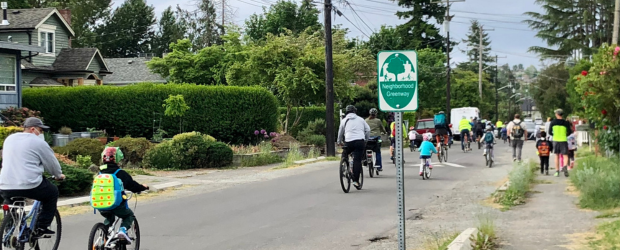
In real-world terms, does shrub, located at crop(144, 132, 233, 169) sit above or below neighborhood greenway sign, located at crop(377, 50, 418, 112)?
below

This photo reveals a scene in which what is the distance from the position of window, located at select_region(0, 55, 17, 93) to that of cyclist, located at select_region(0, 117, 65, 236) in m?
18.5

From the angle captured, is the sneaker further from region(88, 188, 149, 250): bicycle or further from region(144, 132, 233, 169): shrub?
region(144, 132, 233, 169): shrub

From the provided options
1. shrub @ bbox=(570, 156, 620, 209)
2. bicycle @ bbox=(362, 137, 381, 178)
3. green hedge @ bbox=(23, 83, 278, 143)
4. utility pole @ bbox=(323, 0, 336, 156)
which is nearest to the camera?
shrub @ bbox=(570, 156, 620, 209)

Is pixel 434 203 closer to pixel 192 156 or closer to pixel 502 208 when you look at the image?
pixel 502 208

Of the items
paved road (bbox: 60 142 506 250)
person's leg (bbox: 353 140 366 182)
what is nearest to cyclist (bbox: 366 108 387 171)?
paved road (bbox: 60 142 506 250)

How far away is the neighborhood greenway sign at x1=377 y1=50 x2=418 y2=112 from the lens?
7102mm

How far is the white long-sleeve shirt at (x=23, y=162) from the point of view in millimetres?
7512

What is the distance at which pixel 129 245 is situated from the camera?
8.17 metres

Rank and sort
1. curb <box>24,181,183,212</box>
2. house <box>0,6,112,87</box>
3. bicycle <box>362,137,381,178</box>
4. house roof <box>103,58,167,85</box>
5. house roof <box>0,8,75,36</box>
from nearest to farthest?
curb <box>24,181,183,212</box>
bicycle <box>362,137,381,178</box>
house <box>0,6,112,87</box>
house roof <box>0,8,75,36</box>
house roof <box>103,58,167,85</box>

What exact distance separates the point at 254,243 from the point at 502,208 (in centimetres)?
528

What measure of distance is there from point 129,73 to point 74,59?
14298 millimetres

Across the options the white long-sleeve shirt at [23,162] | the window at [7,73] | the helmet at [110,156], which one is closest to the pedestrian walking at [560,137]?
the helmet at [110,156]

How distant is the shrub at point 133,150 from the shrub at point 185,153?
0.38 metres

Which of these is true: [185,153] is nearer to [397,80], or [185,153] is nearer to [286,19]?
[397,80]
